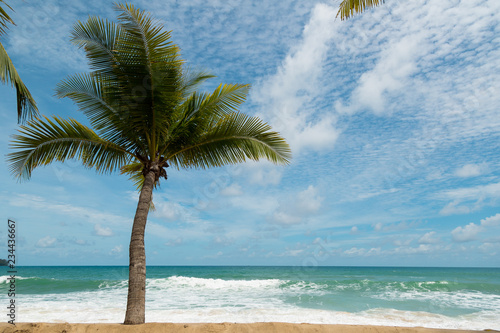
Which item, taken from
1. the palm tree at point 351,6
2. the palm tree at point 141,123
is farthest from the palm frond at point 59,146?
the palm tree at point 351,6

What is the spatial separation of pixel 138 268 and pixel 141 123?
8.90 ft

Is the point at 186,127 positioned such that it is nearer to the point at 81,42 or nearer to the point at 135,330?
the point at 81,42

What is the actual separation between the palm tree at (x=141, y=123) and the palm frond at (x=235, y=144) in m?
0.02

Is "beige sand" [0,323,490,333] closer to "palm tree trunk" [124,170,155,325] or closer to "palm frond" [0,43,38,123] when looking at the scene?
"palm tree trunk" [124,170,155,325]

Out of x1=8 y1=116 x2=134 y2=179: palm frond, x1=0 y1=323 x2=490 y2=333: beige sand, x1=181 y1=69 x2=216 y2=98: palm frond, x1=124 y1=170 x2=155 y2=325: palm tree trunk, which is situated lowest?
x1=0 y1=323 x2=490 y2=333: beige sand

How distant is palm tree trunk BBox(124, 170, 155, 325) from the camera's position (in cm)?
529

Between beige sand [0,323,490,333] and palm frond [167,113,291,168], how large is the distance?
3.20 meters

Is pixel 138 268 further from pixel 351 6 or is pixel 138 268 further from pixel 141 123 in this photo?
pixel 351 6

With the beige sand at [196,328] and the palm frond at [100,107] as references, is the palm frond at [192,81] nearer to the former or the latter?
the palm frond at [100,107]

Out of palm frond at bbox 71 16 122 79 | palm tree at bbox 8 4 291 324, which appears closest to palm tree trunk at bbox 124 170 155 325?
palm tree at bbox 8 4 291 324

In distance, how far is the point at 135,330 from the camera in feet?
16.4

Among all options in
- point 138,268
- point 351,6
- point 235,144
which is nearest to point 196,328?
point 138,268

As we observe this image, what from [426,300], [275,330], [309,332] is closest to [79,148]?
[275,330]

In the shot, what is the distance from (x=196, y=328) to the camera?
5.18 m
